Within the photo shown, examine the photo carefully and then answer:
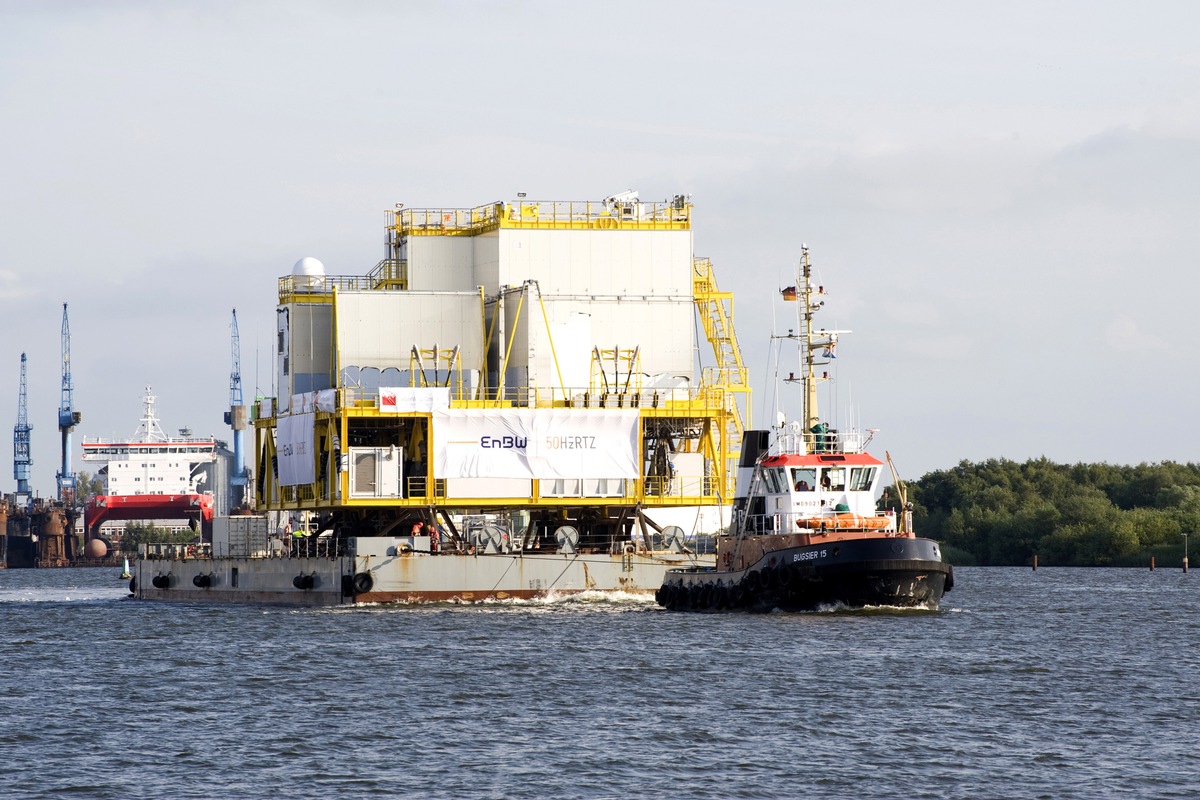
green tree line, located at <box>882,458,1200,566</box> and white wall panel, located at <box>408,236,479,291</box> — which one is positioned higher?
white wall panel, located at <box>408,236,479,291</box>

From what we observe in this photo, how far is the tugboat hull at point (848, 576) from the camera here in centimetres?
5169

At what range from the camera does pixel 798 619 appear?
52.9 meters

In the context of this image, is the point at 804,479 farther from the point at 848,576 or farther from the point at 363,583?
the point at 363,583

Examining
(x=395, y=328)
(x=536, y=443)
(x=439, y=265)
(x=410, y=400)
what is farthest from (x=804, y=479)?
(x=439, y=265)

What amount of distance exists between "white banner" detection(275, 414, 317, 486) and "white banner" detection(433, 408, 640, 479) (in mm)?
6099

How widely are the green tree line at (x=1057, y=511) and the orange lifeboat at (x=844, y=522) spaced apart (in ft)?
242

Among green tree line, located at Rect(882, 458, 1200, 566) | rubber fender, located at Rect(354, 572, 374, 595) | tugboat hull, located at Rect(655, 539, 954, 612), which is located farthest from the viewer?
green tree line, located at Rect(882, 458, 1200, 566)

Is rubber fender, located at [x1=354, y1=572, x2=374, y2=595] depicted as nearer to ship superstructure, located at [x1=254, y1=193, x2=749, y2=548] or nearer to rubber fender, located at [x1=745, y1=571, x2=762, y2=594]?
ship superstructure, located at [x1=254, y1=193, x2=749, y2=548]

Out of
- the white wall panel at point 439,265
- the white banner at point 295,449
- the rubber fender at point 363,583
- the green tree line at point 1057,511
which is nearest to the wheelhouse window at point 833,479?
the rubber fender at point 363,583

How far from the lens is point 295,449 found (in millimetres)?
Result: 69750

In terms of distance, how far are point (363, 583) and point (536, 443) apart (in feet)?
25.5

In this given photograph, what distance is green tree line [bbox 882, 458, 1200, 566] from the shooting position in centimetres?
12350

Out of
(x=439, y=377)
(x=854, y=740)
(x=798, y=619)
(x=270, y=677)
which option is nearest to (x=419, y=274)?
(x=439, y=377)

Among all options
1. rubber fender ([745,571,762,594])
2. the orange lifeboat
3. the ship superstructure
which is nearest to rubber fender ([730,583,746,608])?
rubber fender ([745,571,762,594])
